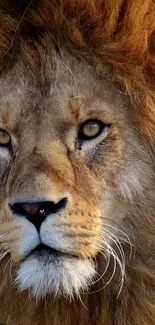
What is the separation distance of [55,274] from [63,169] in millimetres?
433

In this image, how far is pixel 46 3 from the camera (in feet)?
9.76

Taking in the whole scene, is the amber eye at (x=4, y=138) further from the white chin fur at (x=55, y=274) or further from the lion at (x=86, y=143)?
the white chin fur at (x=55, y=274)

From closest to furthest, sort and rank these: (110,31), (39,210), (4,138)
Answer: (39,210)
(110,31)
(4,138)

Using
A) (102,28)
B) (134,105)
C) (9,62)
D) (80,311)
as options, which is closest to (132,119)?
(134,105)

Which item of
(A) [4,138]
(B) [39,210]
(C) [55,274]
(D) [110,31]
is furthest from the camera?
(A) [4,138]

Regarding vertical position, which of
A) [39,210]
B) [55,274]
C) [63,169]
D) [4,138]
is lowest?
[55,274]

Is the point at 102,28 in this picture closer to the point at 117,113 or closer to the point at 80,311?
the point at 117,113

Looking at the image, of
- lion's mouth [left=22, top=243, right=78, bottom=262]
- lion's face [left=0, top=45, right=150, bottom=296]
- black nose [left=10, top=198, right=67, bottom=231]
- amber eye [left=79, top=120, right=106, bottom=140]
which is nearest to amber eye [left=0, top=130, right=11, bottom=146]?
lion's face [left=0, top=45, right=150, bottom=296]

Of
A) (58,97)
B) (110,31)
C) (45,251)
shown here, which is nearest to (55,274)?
(45,251)

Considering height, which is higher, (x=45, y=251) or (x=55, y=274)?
(x=45, y=251)

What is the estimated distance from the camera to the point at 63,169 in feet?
9.38

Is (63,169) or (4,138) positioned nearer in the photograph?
(63,169)

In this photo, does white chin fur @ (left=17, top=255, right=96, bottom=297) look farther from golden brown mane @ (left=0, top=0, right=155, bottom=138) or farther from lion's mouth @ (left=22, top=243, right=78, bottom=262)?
golden brown mane @ (left=0, top=0, right=155, bottom=138)

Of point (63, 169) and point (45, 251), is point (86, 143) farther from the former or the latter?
point (45, 251)
